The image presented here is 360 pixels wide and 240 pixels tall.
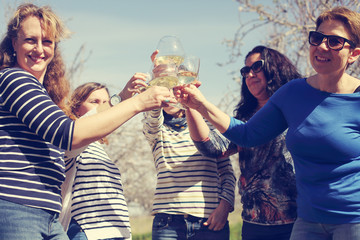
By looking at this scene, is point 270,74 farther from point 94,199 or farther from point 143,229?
point 143,229

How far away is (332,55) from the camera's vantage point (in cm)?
291

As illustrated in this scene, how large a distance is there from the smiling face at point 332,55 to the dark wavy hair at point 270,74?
0.84 meters

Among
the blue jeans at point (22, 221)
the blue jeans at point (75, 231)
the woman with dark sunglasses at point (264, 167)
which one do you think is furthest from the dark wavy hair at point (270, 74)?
the blue jeans at point (22, 221)

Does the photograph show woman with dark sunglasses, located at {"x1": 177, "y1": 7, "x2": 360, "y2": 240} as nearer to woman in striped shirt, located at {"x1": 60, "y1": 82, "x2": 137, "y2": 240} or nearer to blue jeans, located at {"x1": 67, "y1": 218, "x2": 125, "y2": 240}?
woman in striped shirt, located at {"x1": 60, "y1": 82, "x2": 137, "y2": 240}

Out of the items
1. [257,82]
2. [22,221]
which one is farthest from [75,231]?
[257,82]

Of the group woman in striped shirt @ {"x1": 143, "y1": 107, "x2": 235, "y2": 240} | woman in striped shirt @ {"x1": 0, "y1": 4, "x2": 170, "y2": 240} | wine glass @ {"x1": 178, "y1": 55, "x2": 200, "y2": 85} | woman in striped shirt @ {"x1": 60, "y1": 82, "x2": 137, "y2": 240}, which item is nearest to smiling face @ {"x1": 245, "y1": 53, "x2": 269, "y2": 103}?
woman in striped shirt @ {"x1": 143, "y1": 107, "x2": 235, "y2": 240}

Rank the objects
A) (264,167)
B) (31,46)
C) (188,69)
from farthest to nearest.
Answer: (264,167), (188,69), (31,46)

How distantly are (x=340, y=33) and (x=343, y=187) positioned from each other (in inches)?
36.2

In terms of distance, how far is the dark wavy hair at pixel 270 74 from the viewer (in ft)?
12.5

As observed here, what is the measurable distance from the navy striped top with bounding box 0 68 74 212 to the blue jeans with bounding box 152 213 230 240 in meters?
1.27

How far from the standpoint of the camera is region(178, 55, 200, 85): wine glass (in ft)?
10.0

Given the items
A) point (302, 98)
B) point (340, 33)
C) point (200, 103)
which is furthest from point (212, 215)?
point (340, 33)

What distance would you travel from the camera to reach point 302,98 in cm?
303

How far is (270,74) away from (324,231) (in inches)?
55.6
